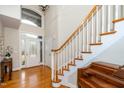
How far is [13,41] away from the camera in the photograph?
570 cm

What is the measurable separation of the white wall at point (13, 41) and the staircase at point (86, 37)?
2478 millimetres

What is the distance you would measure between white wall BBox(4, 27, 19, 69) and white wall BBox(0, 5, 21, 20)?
1.86 m

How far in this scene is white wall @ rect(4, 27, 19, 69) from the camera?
17.8 feet

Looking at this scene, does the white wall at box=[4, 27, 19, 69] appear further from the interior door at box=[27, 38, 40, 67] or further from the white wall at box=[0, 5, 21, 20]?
the white wall at box=[0, 5, 21, 20]

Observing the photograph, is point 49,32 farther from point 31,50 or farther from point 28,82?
point 28,82

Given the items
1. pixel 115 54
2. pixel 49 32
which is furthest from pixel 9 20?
pixel 115 54

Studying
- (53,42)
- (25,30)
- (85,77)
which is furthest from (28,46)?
(85,77)

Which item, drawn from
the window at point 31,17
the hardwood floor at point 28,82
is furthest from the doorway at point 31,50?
the hardwood floor at point 28,82

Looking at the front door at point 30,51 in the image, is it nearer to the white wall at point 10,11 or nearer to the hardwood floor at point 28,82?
the hardwood floor at point 28,82

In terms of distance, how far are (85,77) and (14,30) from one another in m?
4.64

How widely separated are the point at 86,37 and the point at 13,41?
3.85 meters

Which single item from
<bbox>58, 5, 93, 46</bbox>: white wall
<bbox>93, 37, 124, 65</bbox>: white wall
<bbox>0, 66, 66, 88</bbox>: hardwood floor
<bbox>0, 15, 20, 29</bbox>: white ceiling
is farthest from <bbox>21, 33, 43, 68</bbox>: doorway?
A: <bbox>93, 37, 124, 65</bbox>: white wall

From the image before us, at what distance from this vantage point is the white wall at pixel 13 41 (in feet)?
17.8

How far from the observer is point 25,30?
6.30 m
